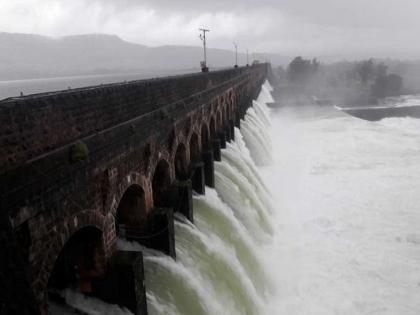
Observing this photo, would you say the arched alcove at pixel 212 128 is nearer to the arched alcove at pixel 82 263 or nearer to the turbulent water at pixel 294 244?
the turbulent water at pixel 294 244

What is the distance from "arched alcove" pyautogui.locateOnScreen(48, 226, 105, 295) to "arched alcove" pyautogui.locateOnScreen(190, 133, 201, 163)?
425 inches

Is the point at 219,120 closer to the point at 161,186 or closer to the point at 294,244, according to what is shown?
the point at 294,244

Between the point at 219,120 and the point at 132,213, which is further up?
the point at 132,213

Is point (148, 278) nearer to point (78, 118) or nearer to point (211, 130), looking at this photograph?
point (78, 118)

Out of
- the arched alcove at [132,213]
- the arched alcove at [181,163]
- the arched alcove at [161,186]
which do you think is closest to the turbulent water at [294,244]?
the arched alcove at [132,213]

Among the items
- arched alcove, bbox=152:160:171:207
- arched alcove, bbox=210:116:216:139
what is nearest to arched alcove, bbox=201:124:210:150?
arched alcove, bbox=210:116:216:139

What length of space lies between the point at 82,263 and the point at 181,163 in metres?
8.96

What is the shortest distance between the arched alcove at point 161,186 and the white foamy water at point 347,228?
5.23 meters

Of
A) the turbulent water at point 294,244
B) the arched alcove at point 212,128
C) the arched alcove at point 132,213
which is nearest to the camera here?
the turbulent water at point 294,244

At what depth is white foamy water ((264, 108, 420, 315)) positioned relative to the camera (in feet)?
49.9

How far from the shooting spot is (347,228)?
2061cm

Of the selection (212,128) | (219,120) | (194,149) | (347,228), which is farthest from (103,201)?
(219,120)

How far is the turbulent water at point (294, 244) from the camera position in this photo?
1176 centimetres

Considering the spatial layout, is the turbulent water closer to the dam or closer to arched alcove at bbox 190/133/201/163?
the dam
